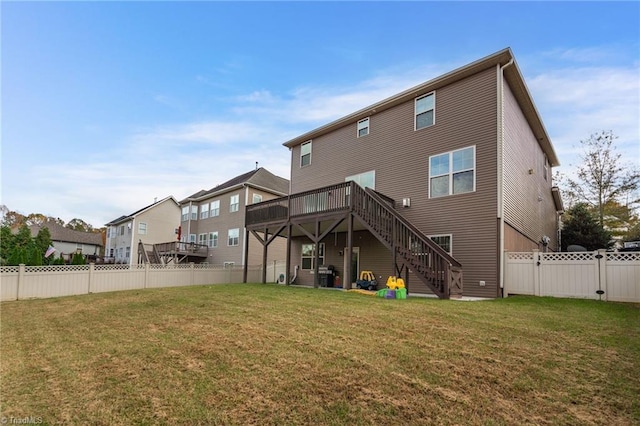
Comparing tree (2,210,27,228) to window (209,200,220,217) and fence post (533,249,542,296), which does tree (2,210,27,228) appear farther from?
fence post (533,249,542,296)

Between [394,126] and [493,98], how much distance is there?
3904mm

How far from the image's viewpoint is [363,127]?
15.2m

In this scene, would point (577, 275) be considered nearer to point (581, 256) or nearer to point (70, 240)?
point (581, 256)

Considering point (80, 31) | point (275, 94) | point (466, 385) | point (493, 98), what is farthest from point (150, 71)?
point (466, 385)

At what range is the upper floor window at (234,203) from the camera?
2516 centimetres

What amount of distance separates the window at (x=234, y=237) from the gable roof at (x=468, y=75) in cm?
993

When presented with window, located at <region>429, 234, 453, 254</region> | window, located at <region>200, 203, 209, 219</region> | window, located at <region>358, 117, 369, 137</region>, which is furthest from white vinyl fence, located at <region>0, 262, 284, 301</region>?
window, located at <region>429, 234, 453, 254</region>

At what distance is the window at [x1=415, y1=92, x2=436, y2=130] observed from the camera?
12.8 m

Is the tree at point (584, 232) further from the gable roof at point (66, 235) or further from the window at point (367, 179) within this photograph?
the gable roof at point (66, 235)

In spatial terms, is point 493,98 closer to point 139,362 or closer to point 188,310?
point 188,310

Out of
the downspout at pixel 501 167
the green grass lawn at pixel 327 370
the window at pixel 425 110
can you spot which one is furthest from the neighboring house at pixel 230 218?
the green grass lawn at pixel 327 370

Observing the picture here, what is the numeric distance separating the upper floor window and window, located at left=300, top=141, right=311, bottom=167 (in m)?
8.97

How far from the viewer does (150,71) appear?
13641 millimetres

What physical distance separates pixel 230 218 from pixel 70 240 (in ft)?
116
